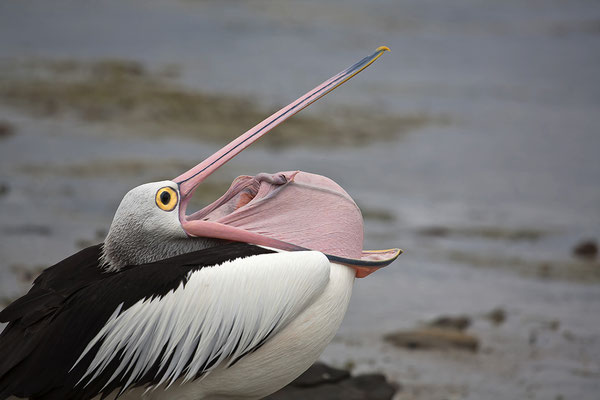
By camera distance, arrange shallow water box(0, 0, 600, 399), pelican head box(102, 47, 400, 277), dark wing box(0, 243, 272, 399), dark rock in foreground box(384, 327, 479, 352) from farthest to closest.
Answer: shallow water box(0, 0, 600, 399) → dark rock in foreground box(384, 327, 479, 352) → pelican head box(102, 47, 400, 277) → dark wing box(0, 243, 272, 399)

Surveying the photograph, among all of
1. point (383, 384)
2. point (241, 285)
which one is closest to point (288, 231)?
point (241, 285)

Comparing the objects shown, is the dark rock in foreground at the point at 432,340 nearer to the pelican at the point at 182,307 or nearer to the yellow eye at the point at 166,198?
the pelican at the point at 182,307

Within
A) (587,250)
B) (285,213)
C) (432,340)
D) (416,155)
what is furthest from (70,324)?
(416,155)

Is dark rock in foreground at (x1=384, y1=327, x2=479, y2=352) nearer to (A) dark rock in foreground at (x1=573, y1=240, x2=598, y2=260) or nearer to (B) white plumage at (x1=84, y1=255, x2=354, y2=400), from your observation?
(A) dark rock in foreground at (x1=573, y1=240, x2=598, y2=260)

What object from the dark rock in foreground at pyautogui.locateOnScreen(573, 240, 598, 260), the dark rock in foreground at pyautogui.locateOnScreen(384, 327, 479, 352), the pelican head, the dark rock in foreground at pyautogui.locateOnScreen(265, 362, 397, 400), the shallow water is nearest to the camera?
the pelican head

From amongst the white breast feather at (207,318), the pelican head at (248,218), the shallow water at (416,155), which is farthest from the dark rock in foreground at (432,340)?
the white breast feather at (207,318)

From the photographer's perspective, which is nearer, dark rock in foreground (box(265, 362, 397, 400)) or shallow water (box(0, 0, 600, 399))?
dark rock in foreground (box(265, 362, 397, 400))

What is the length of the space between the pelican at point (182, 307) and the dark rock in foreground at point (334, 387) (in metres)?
1.05

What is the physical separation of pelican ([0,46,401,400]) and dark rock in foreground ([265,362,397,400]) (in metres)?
1.05

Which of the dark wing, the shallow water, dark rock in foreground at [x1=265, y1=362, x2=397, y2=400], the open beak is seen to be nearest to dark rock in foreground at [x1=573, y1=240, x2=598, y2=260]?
the shallow water

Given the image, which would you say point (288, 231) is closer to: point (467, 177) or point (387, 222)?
point (387, 222)

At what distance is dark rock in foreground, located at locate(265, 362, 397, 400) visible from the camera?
11.7 feet

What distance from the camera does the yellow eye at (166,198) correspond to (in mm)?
2441

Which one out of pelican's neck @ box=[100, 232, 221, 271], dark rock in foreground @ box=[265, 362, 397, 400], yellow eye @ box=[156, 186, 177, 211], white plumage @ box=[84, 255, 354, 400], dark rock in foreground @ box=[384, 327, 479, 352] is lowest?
dark rock in foreground @ box=[384, 327, 479, 352]
